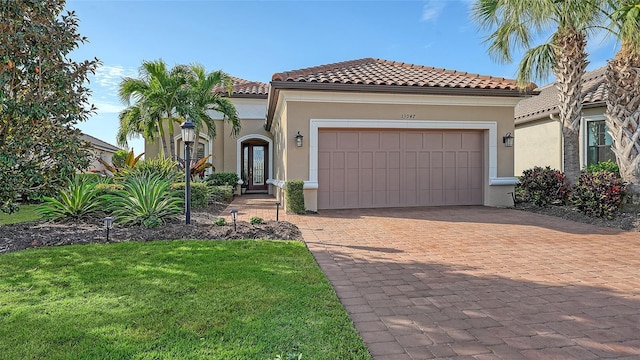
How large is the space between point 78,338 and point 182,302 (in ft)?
3.02

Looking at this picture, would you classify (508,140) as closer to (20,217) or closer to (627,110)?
(627,110)

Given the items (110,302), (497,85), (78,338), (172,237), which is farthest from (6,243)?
(497,85)

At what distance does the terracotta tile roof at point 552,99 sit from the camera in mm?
13855

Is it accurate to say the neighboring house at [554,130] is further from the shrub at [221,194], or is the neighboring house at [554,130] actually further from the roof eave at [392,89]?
the shrub at [221,194]

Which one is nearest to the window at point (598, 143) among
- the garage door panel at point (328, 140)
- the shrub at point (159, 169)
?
the garage door panel at point (328, 140)

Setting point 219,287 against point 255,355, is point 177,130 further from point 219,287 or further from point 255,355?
point 255,355

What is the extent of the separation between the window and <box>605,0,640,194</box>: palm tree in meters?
4.88

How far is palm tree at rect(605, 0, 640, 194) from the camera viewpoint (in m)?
9.05

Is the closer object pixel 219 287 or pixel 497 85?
pixel 219 287

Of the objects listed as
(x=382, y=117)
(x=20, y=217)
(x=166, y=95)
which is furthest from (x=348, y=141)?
(x=20, y=217)

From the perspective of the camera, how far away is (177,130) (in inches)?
740

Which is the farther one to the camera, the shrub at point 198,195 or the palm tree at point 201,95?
the palm tree at point 201,95

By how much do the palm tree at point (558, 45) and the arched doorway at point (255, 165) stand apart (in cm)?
1264

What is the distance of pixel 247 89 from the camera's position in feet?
65.4
